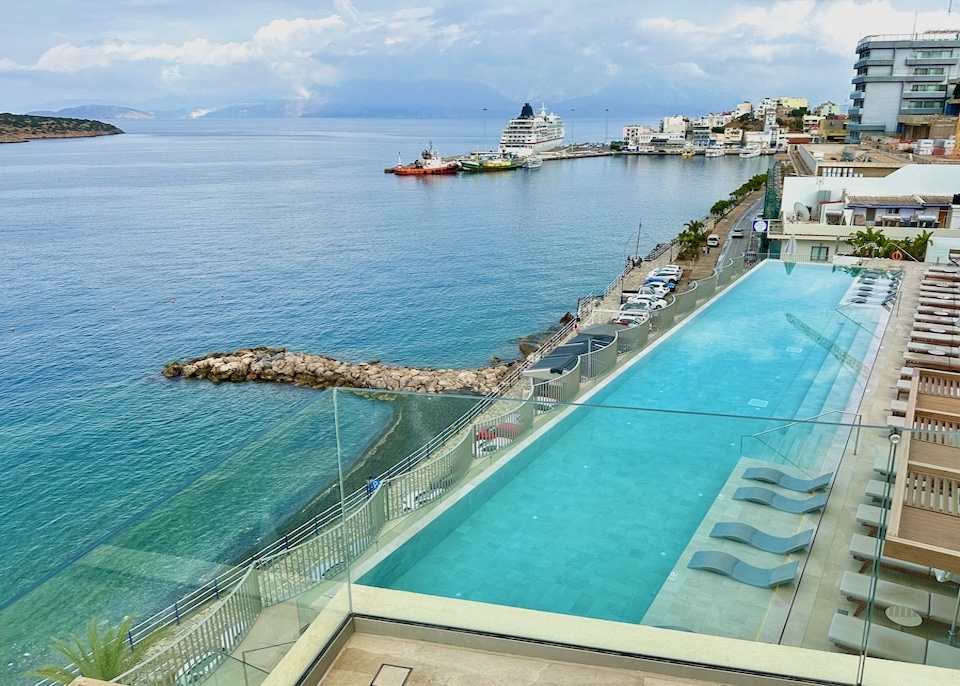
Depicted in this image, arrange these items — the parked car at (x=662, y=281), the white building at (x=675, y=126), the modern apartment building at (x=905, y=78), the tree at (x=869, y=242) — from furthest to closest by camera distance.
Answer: the white building at (x=675, y=126) < the modern apartment building at (x=905, y=78) < the parked car at (x=662, y=281) < the tree at (x=869, y=242)

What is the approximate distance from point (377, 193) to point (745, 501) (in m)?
68.1

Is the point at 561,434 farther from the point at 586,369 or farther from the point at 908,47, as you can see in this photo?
the point at 908,47

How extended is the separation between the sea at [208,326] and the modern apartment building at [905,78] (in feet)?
48.3

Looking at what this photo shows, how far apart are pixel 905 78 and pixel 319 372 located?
4769cm

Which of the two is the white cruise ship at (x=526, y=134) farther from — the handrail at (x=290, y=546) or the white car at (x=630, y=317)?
the handrail at (x=290, y=546)

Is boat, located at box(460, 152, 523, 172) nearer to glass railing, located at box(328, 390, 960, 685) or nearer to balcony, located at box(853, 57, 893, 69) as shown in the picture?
balcony, located at box(853, 57, 893, 69)

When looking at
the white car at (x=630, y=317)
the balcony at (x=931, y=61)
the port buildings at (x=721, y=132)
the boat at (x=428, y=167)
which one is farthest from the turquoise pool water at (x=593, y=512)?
the port buildings at (x=721, y=132)

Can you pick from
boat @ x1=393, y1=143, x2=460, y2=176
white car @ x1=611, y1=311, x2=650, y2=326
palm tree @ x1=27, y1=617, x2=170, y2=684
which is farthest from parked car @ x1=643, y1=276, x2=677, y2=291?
boat @ x1=393, y1=143, x2=460, y2=176

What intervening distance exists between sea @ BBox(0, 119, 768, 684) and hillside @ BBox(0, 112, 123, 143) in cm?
9464

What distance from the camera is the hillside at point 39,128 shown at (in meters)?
148

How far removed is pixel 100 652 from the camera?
14.0 feet

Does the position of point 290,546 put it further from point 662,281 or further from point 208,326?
point 208,326

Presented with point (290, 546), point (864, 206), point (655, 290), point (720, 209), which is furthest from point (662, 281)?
point (720, 209)

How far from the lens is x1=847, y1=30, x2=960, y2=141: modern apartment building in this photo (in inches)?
1847
